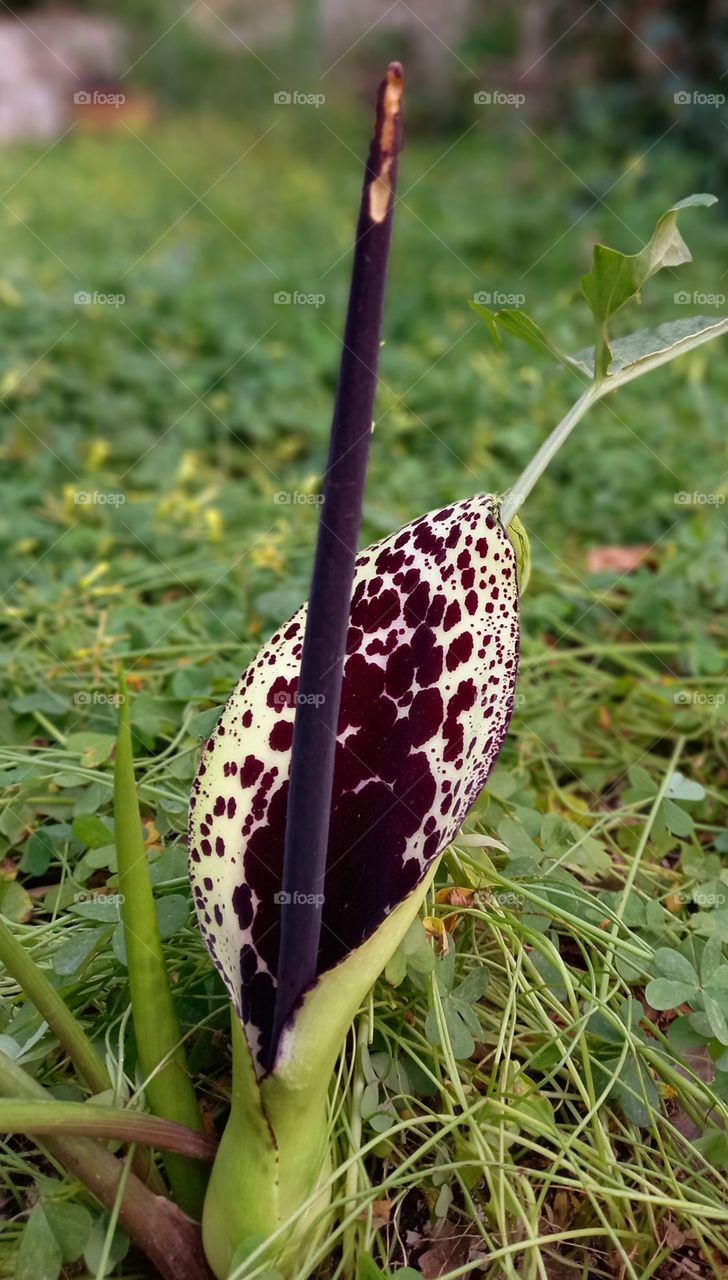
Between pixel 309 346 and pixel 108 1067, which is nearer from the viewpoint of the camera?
pixel 108 1067

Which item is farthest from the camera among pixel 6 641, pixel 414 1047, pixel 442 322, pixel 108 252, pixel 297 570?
pixel 108 252

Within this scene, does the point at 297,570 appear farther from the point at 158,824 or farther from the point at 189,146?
the point at 189,146

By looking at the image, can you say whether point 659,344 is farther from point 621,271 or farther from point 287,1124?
point 287,1124

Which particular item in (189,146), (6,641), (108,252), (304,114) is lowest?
(6,641)

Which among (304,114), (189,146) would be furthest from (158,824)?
(304,114)

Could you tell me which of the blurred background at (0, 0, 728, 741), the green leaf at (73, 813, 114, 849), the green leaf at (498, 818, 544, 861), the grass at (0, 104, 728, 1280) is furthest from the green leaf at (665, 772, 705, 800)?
the green leaf at (73, 813, 114, 849)

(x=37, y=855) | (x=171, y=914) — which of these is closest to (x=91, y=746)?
(x=37, y=855)

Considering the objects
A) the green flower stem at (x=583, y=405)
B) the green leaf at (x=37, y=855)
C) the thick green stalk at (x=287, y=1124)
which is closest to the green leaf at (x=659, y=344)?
the green flower stem at (x=583, y=405)
